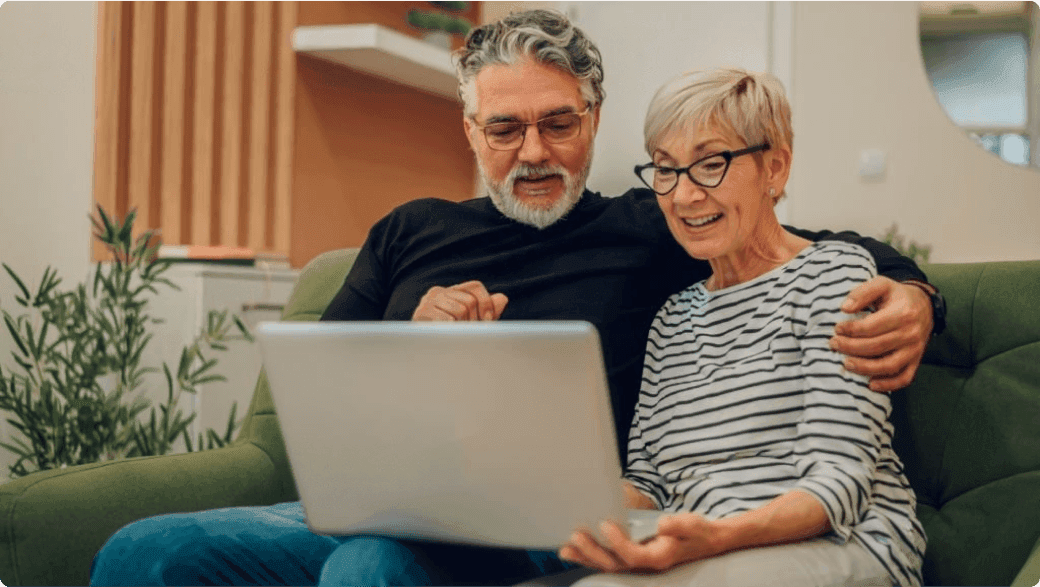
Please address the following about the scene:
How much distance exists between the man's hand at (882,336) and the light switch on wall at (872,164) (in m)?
2.98

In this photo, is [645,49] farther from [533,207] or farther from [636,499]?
[636,499]

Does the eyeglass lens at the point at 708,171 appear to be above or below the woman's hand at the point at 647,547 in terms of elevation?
above

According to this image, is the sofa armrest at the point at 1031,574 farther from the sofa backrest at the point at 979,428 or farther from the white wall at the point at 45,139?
the white wall at the point at 45,139

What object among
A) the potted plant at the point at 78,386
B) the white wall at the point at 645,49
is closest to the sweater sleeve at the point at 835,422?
the potted plant at the point at 78,386

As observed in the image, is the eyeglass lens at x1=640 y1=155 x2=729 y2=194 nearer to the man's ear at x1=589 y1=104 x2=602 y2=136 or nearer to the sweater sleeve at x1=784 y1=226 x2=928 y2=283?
the sweater sleeve at x1=784 y1=226 x2=928 y2=283

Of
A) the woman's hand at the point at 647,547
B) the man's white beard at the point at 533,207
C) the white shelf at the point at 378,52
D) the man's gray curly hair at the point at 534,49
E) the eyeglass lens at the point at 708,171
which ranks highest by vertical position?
the white shelf at the point at 378,52

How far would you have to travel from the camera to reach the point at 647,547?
0.84m

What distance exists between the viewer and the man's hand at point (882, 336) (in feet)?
3.29

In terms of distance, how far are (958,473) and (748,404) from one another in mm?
392

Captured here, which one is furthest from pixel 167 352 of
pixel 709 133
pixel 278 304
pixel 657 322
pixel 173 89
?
pixel 709 133

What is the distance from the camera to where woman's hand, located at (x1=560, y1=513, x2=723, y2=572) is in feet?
2.70

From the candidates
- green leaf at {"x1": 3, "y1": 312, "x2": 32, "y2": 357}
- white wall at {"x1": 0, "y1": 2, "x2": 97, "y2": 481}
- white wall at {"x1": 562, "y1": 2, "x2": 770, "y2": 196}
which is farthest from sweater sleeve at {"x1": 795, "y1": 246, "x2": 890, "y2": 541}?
white wall at {"x1": 562, "y1": 2, "x2": 770, "y2": 196}

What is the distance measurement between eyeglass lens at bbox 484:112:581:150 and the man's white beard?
0.04 m

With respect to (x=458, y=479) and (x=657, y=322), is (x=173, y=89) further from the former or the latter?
(x=458, y=479)
